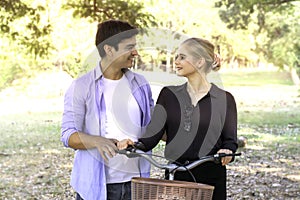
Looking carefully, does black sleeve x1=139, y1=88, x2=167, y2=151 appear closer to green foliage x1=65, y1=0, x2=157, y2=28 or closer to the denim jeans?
the denim jeans

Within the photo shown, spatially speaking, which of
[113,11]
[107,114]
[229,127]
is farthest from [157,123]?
[113,11]

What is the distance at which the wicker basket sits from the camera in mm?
2438

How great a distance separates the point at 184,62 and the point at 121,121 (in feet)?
1.62

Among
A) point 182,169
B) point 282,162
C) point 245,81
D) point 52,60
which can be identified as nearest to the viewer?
point 182,169

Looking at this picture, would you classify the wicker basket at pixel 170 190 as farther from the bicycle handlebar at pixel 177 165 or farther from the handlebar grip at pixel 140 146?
the handlebar grip at pixel 140 146

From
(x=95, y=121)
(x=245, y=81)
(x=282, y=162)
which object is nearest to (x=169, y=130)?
(x=95, y=121)

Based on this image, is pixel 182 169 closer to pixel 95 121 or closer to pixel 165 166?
pixel 165 166

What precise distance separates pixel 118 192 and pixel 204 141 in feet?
1.89

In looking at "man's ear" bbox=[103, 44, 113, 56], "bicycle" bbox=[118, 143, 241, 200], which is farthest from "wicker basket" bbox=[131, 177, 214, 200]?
"man's ear" bbox=[103, 44, 113, 56]

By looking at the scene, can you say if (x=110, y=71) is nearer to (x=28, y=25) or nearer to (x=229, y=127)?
(x=229, y=127)

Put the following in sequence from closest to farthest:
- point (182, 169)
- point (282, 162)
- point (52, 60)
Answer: point (182, 169) → point (282, 162) → point (52, 60)

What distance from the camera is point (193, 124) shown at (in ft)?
9.96

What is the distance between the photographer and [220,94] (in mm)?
3070

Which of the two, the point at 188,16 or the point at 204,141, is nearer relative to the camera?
the point at 204,141
